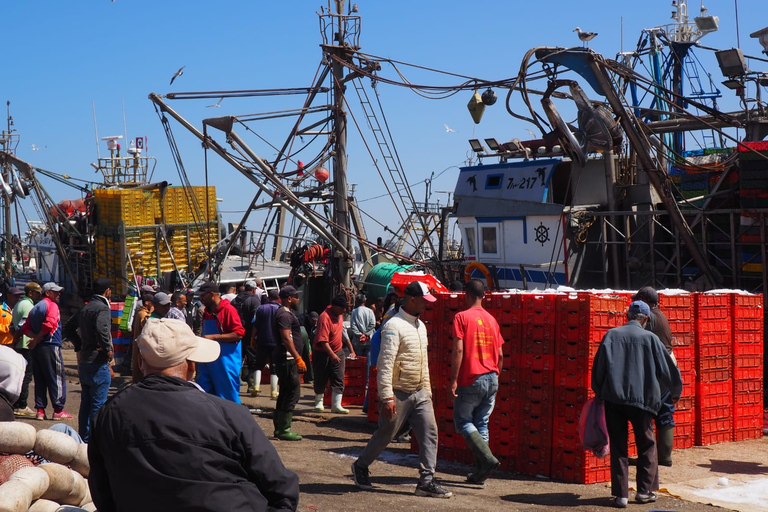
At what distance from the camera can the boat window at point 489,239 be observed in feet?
58.3

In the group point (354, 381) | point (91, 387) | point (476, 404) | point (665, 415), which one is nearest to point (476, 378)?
point (476, 404)

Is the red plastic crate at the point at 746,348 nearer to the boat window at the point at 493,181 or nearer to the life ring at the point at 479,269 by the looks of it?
the life ring at the point at 479,269

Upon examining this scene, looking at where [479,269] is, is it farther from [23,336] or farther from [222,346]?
[23,336]

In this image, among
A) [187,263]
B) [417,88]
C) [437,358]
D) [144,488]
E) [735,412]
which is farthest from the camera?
[187,263]

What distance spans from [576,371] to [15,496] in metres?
5.04

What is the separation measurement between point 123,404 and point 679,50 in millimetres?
33203

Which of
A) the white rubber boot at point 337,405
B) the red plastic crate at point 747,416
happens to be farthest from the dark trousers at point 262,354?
the red plastic crate at point 747,416

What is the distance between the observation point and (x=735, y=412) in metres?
9.73

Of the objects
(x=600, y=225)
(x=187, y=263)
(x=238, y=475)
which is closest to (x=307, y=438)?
(x=238, y=475)

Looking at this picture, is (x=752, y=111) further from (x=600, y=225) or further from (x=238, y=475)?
(x=238, y=475)

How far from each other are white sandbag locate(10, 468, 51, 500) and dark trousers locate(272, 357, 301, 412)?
15.5 ft

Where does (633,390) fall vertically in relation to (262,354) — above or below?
above

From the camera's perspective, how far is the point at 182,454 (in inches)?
122

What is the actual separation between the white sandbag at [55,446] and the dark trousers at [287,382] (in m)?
4.11
